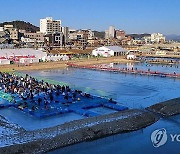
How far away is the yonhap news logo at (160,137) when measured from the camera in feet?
24.9

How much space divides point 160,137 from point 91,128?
1887 mm

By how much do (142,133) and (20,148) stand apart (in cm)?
332

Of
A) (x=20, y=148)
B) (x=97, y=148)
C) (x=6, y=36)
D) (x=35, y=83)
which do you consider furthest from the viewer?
(x=6, y=36)

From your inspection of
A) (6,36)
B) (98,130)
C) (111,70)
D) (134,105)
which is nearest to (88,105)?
(134,105)

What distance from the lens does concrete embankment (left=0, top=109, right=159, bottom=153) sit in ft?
21.9

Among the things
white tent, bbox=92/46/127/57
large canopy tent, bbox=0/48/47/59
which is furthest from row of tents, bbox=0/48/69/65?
white tent, bbox=92/46/127/57

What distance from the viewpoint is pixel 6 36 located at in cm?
3825

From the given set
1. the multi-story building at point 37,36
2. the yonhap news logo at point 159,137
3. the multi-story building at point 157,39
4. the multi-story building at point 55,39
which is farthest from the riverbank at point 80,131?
the multi-story building at point 157,39

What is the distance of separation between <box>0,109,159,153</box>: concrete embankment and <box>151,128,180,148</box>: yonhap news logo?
515mm

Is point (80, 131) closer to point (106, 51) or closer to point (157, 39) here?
point (106, 51)

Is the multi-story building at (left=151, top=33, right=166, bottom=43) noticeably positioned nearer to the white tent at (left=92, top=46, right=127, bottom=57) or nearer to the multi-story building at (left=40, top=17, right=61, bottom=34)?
the multi-story building at (left=40, top=17, right=61, bottom=34)

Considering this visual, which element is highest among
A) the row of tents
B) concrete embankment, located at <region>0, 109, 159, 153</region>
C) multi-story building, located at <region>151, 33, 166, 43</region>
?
multi-story building, located at <region>151, 33, 166, 43</region>

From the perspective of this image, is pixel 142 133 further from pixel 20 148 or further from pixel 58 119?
pixel 20 148

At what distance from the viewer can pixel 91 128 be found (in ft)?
25.8
